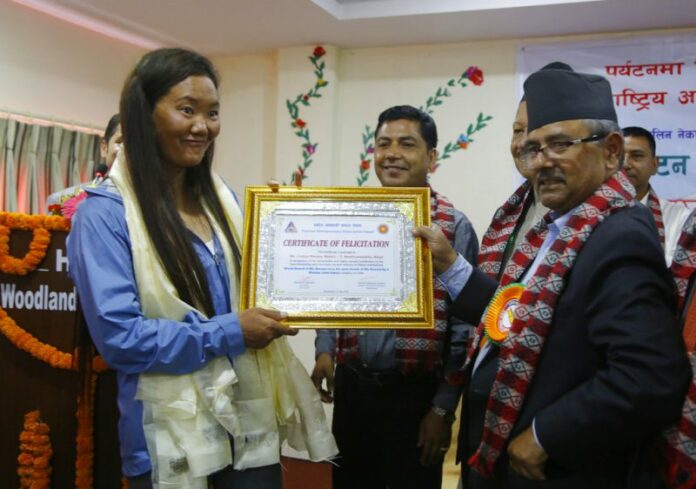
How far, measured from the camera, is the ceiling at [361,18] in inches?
170

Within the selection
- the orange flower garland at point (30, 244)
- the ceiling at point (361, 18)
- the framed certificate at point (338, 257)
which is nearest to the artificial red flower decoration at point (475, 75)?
the ceiling at point (361, 18)

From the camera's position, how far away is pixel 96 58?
5.23 meters

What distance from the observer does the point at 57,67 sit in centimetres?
491

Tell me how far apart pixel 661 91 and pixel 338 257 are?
3.64 metres

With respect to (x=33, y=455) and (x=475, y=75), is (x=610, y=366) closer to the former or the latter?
(x=33, y=455)

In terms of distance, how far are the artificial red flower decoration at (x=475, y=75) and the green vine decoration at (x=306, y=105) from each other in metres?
1.09

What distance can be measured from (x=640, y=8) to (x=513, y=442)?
12.1ft

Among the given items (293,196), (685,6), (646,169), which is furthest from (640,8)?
(293,196)

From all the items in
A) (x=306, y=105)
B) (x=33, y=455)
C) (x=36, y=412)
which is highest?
(x=306, y=105)

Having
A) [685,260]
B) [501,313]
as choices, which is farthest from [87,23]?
[685,260]

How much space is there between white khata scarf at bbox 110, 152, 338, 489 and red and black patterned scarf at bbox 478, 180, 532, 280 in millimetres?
879

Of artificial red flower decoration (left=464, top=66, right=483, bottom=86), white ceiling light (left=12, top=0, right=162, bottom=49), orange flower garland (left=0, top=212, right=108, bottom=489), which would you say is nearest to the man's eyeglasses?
orange flower garland (left=0, top=212, right=108, bottom=489)

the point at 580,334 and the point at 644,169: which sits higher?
the point at 644,169

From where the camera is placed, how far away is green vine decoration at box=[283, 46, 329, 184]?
5.15m
